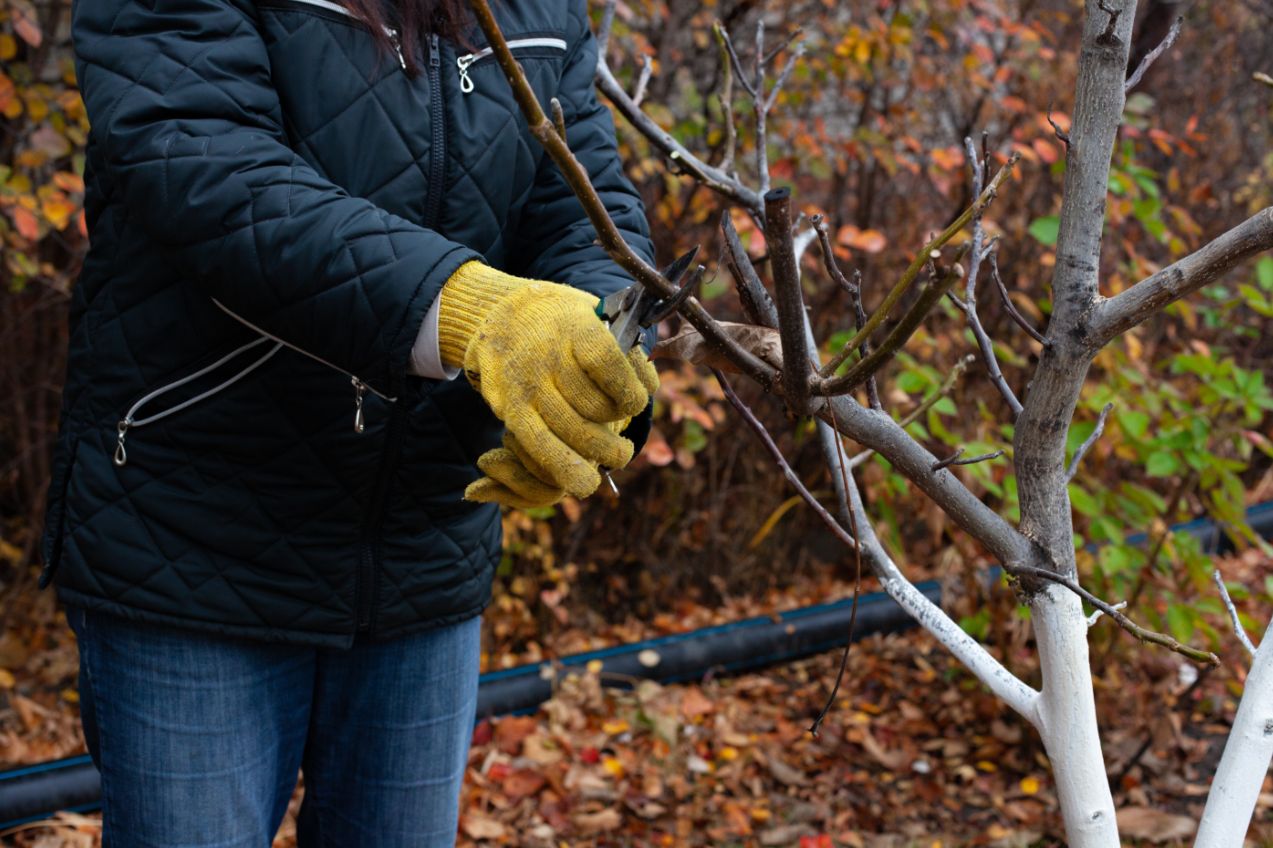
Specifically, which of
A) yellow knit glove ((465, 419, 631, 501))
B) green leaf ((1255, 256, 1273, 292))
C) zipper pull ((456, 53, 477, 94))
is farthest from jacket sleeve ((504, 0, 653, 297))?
green leaf ((1255, 256, 1273, 292))

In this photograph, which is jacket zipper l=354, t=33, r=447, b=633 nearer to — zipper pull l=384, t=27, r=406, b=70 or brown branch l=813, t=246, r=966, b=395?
zipper pull l=384, t=27, r=406, b=70

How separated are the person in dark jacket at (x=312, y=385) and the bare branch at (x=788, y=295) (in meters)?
0.17

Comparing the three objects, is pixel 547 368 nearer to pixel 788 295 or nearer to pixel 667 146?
pixel 788 295

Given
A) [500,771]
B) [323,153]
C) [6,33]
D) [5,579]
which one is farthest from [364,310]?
[5,579]

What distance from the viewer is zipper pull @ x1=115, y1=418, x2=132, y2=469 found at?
138 centimetres

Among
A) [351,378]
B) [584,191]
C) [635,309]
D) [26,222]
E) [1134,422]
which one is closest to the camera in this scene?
[584,191]

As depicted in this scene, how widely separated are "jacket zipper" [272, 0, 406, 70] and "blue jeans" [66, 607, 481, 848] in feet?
2.58

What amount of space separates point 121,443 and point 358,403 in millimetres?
301

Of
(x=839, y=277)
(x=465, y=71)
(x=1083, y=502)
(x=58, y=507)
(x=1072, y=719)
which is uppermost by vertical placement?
(x=1083, y=502)

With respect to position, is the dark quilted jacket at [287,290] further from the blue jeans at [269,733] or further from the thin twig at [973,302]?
the thin twig at [973,302]

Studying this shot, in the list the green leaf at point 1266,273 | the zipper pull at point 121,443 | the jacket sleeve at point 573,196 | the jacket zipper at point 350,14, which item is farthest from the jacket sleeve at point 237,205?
the green leaf at point 1266,273

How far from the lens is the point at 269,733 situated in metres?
1.54

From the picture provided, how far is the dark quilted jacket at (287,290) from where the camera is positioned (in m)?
1.19

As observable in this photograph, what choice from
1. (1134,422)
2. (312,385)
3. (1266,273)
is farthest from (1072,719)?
(1266,273)
